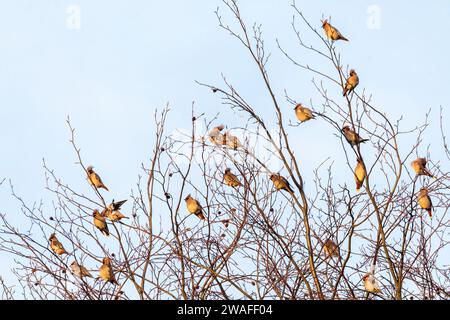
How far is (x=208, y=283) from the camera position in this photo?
23.3ft

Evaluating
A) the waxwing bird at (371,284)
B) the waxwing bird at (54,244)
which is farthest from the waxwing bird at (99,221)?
the waxwing bird at (371,284)

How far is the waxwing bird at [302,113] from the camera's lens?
7.90 meters

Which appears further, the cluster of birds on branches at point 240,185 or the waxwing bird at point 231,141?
the waxwing bird at point 231,141

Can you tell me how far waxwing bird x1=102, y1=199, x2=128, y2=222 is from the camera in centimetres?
745

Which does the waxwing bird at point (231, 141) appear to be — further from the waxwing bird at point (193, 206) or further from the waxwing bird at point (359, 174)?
the waxwing bird at point (359, 174)

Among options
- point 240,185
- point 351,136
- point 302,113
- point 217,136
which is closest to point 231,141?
point 217,136

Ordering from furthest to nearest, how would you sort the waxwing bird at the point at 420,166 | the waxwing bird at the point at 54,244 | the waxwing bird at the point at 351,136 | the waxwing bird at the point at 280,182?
the waxwing bird at the point at 54,244
the waxwing bird at the point at 420,166
the waxwing bird at the point at 280,182
the waxwing bird at the point at 351,136

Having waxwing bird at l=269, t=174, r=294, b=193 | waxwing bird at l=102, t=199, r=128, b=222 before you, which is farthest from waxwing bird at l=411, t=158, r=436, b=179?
waxwing bird at l=102, t=199, r=128, b=222

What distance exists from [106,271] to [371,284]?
2559 mm

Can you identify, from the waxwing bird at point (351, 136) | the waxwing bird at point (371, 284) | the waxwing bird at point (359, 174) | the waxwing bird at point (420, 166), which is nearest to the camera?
the waxwing bird at point (351, 136)

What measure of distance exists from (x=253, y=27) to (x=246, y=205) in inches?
71.0

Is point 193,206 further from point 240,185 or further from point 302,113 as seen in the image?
point 302,113
